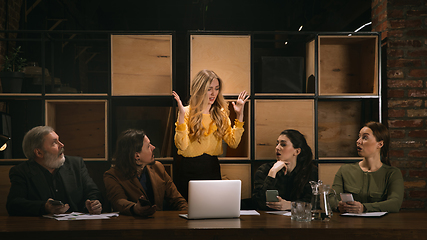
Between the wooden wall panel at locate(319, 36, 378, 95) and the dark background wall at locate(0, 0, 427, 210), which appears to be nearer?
the dark background wall at locate(0, 0, 427, 210)

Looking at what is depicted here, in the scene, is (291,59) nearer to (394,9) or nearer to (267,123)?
(267,123)

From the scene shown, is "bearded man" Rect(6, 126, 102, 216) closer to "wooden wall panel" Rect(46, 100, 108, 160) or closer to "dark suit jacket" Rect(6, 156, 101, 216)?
"dark suit jacket" Rect(6, 156, 101, 216)

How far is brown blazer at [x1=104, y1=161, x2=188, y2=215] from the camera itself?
259 centimetres

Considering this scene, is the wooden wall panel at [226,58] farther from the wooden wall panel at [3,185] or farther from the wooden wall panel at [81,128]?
the wooden wall panel at [3,185]

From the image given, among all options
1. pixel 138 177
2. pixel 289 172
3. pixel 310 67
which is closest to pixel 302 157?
pixel 289 172

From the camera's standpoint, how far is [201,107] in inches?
119

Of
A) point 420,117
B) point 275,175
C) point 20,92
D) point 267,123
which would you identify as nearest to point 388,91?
point 420,117

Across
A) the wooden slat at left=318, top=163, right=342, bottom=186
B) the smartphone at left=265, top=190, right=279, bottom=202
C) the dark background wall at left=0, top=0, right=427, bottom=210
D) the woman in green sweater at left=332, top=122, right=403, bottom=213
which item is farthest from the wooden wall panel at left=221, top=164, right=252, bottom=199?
the dark background wall at left=0, top=0, right=427, bottom=210

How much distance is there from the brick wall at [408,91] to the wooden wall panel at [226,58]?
1.41 meters

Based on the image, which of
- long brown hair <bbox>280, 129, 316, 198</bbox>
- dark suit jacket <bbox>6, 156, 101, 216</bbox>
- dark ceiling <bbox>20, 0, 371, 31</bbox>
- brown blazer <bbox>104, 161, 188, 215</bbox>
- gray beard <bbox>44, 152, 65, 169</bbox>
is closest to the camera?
dark suit jacket <bbox>6, 156, 101, 216</bbox>

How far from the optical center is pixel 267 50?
8.82 m

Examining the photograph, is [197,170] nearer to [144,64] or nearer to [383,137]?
[144,64]

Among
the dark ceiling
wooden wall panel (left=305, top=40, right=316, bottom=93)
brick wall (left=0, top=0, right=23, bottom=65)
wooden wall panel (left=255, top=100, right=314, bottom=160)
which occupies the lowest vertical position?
wooden wall panel (left=255, top=100, right=314, bottom=160)

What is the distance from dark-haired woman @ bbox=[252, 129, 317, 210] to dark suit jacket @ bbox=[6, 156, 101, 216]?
4.38 feet
